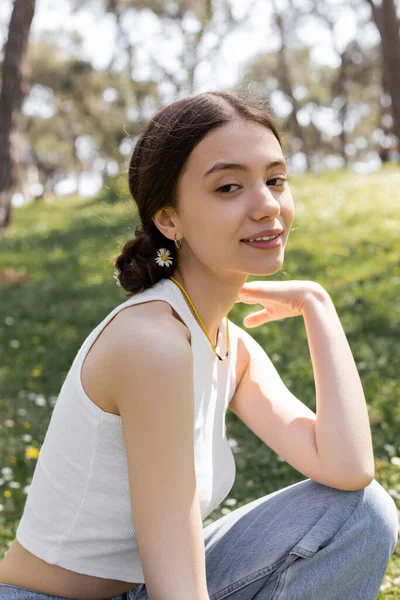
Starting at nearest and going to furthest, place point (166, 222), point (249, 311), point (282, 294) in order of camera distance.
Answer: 1. point (166, 222)
2. point (282, 294)
3. point (249, 311)

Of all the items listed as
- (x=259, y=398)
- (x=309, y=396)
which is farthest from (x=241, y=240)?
(x=309, y=396)

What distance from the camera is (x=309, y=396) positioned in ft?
16.3

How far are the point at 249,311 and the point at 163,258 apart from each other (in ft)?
15.6

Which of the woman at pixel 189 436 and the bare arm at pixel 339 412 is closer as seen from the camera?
the woman at pixel 189 436

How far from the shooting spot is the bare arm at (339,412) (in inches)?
83.7

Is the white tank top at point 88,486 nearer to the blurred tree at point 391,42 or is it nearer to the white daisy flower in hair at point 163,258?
the white daisy flower in hair at point 163,258

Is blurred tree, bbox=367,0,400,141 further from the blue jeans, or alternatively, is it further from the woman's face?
the blue jeans

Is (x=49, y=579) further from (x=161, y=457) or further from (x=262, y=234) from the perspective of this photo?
(x=262, y=234)

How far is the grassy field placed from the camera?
411 centimetres

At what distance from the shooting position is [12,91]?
1085 centimetres

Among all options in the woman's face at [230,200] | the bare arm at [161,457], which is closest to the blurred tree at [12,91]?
the woman's face at [230,200]

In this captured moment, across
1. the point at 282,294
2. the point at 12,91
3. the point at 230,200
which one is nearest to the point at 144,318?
the point at 230,200

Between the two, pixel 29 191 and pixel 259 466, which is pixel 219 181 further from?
pixel 29 191

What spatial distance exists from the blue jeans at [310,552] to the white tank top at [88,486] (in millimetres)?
140
